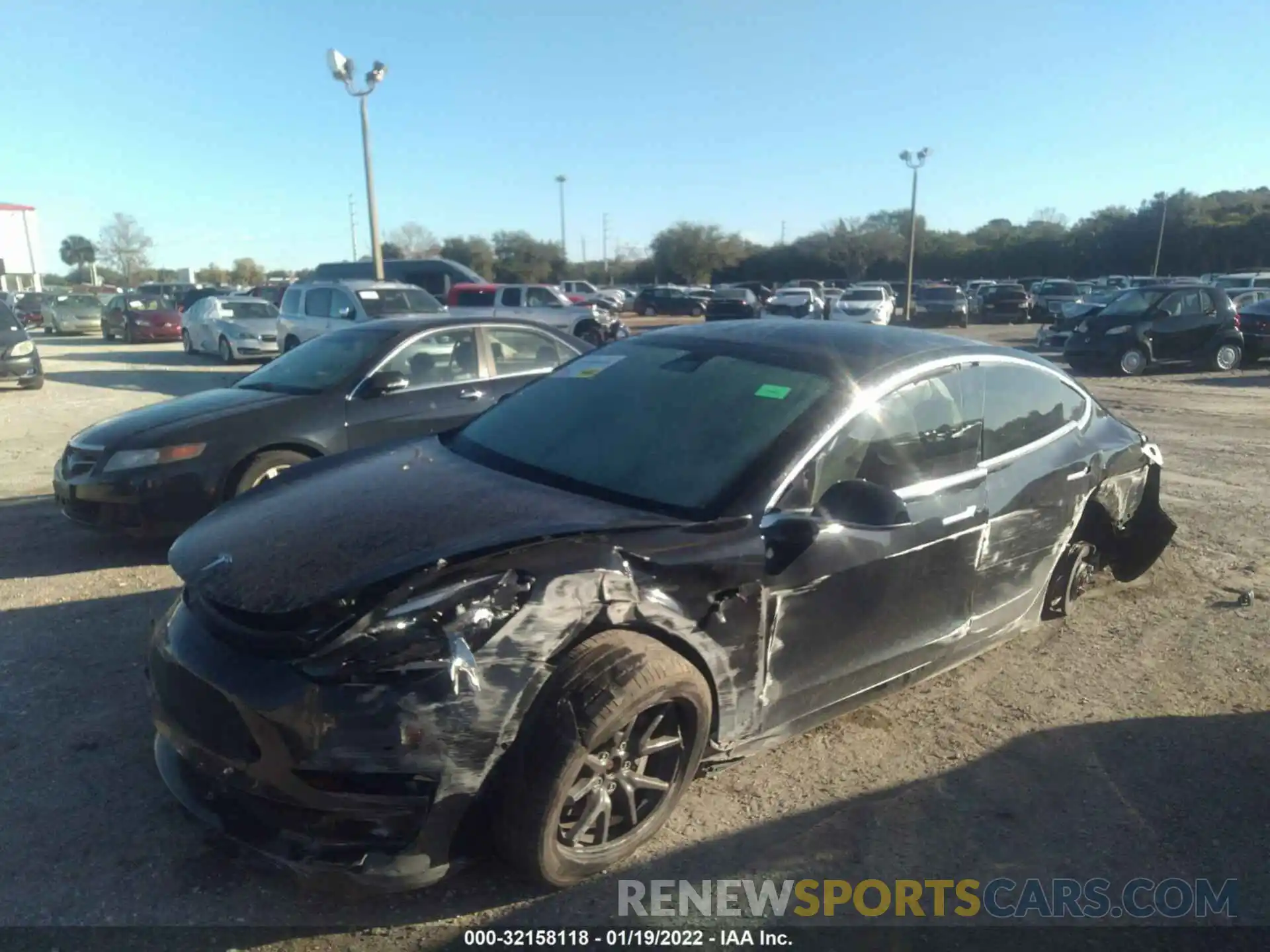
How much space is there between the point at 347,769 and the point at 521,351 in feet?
16.9

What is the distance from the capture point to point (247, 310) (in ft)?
67.4

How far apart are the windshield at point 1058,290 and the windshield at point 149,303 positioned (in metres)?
33.5

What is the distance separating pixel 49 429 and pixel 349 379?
23.1ft

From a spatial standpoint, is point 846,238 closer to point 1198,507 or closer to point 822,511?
point 1198,507

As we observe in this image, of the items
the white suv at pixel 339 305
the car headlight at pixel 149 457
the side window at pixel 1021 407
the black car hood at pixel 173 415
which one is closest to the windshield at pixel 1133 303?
the white suv at pixel 339 305

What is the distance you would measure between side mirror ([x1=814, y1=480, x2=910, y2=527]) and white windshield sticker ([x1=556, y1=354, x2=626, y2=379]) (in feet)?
4.57

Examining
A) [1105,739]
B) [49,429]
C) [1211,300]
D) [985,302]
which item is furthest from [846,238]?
[1105,739]

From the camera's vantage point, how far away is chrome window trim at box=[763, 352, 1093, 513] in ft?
10.8

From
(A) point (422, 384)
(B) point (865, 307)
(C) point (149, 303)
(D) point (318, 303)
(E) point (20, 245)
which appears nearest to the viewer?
(A) point (422, 384)

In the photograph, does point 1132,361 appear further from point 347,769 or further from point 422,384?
point 347,769

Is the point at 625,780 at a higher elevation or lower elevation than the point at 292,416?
lower

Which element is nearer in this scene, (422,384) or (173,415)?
(173,415)

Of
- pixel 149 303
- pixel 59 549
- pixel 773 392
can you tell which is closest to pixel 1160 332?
pixel 773 392

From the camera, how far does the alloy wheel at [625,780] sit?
8.96 ft
